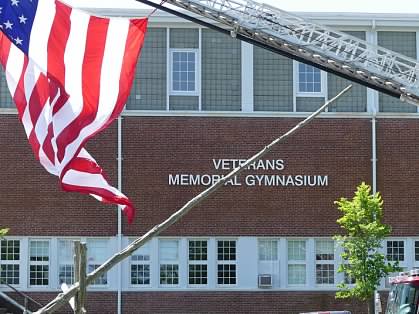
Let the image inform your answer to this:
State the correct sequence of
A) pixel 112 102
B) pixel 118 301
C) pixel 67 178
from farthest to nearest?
pixel 118 301 < pixel 112 102 < pixel 67 178

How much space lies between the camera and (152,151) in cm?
3419

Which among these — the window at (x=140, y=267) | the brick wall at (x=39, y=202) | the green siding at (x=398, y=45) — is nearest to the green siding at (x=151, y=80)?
the brick wall at (x=39, y=202)

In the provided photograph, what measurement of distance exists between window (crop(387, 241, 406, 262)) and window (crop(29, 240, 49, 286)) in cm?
1119

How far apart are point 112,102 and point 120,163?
21.6 meters

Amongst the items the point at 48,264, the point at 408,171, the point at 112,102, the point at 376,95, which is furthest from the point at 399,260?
the point at 112,102

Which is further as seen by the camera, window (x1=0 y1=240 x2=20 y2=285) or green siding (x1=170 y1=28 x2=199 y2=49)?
green siding (x1=170 y1=28 x2=199 y2=49)

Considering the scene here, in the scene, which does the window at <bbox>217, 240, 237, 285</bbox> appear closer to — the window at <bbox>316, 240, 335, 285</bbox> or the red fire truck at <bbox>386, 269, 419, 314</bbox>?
the window at <bbox>316, 240, 335, 285</bbox>

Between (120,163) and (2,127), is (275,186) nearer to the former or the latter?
(120,163)

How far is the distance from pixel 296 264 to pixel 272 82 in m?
6.06

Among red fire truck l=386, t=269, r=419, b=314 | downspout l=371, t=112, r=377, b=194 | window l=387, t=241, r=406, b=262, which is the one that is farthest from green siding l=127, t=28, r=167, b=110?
red fire truck l=386, t=269, r=419, b=314

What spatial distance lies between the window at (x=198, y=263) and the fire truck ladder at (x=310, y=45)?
553 inches

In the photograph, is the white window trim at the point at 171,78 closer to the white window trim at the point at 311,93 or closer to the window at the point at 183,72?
the window at the point at 183,72

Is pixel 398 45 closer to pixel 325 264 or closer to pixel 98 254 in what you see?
pixel 325 264

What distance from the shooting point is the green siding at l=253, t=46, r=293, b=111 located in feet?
114
